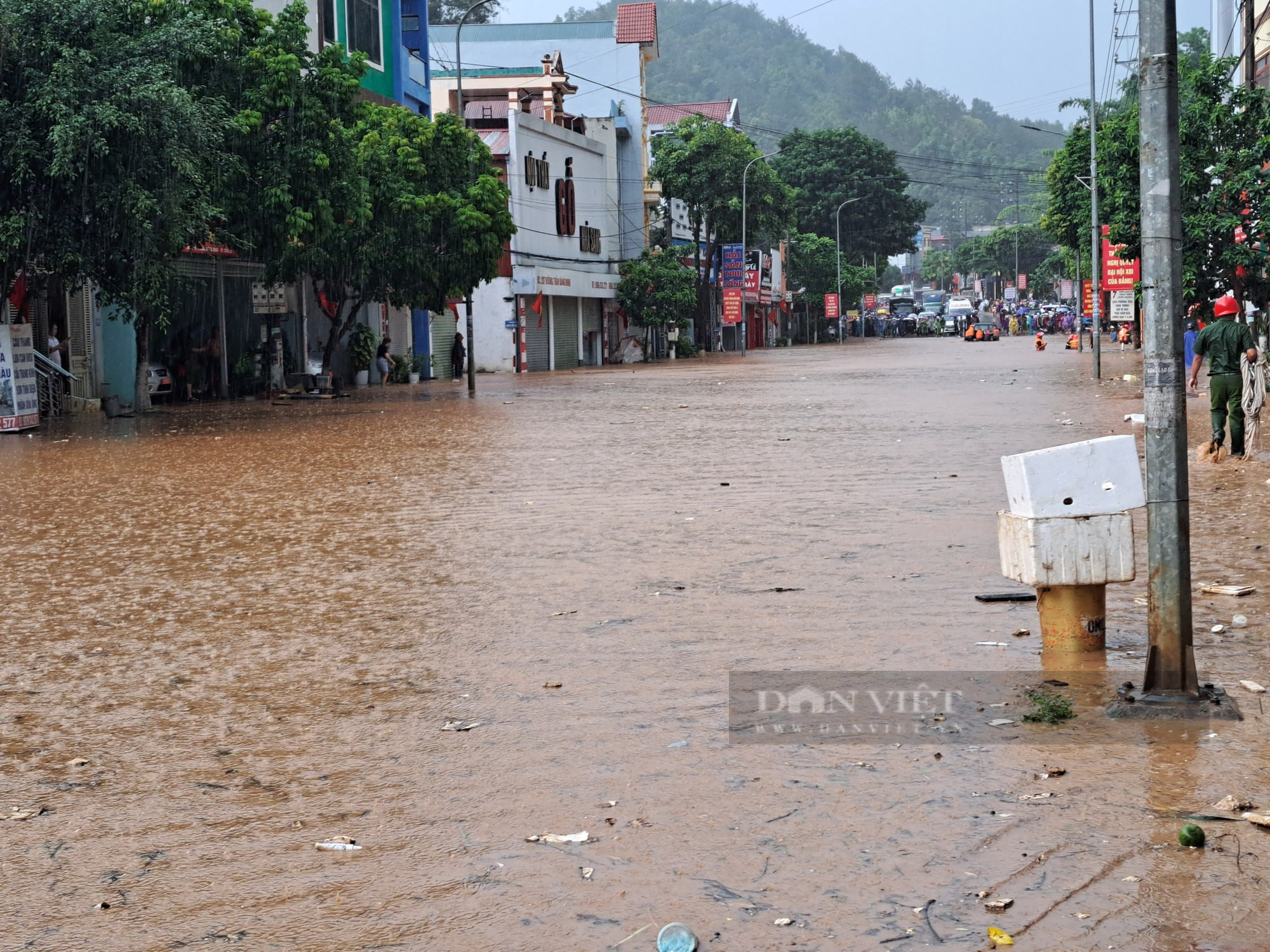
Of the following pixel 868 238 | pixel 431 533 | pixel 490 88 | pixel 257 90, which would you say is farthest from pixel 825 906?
pixel 868 238

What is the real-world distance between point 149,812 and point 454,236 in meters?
32.6

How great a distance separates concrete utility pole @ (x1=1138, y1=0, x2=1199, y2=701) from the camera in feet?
19.3

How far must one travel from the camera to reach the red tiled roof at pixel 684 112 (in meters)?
94.8

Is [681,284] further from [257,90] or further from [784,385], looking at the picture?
[257,90]

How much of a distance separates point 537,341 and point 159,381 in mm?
24308

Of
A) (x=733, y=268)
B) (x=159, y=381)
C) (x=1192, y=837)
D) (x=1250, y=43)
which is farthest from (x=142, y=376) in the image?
(x=733, y=268)

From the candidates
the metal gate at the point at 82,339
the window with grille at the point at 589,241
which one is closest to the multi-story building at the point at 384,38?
the metal gate at the point at 82,339

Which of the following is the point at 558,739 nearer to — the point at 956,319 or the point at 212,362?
the point at 212,362

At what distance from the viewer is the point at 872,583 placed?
878cm

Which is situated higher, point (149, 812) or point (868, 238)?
point (868, 238)

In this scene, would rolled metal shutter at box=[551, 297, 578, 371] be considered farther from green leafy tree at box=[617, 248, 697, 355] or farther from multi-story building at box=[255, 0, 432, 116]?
multi-story building at box=[255, 0, 432, 116]

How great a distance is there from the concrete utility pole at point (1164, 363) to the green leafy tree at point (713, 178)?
6418 cm

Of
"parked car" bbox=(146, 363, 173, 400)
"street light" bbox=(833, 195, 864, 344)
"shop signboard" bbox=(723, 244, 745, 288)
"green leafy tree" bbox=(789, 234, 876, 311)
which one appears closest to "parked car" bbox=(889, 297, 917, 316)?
"street light" bbox=(833, 195, 864, 344)

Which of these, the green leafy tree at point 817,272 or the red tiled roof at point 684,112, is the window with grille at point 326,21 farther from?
the green leafy tree at point 817,272
